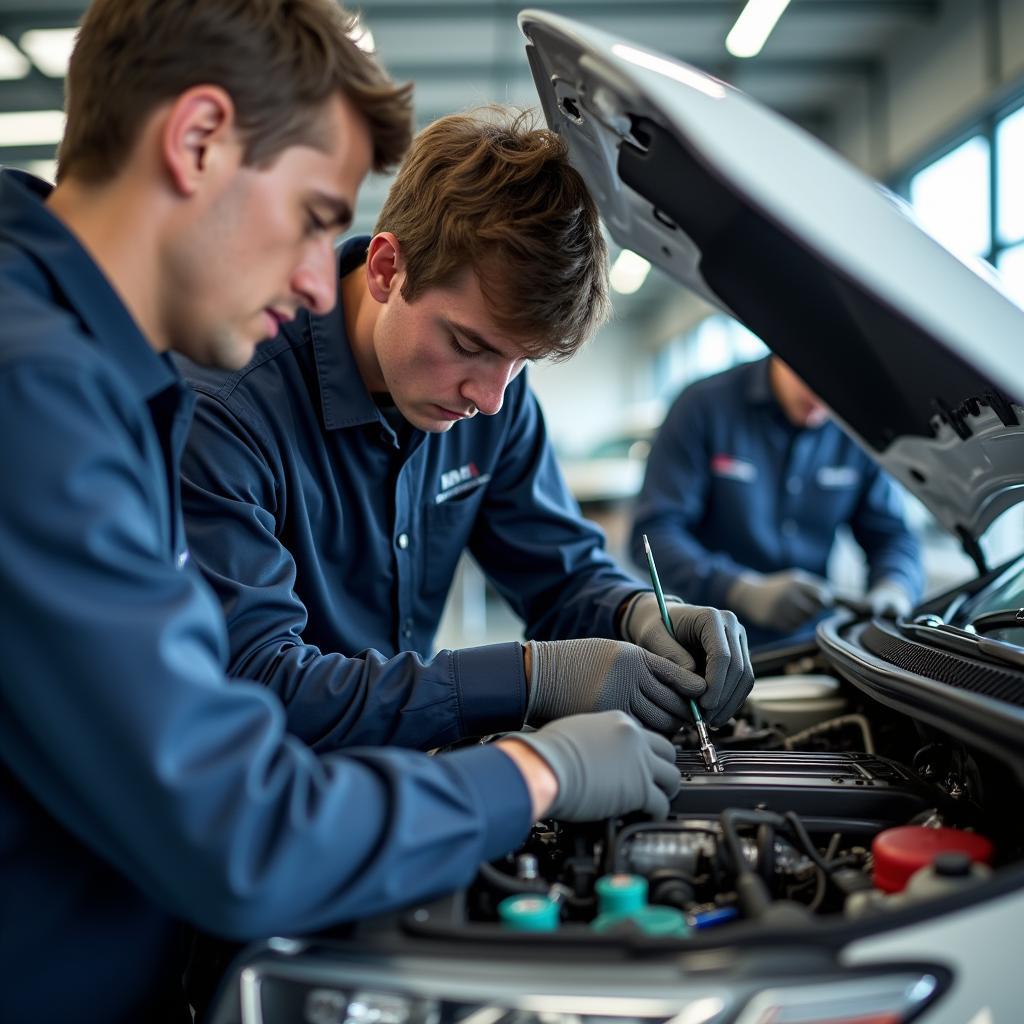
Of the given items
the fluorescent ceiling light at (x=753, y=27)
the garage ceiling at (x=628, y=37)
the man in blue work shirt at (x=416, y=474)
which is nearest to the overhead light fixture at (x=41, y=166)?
the garage ceiling at (x=628, y=37)

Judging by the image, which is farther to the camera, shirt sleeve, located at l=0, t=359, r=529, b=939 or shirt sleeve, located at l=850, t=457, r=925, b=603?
shirt sleeve, located at l=850, t=457, r=925, b=603

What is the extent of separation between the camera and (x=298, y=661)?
3.61 feet

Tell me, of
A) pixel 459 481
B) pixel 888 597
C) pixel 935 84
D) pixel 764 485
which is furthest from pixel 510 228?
pixel 935 84

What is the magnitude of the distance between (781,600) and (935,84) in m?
4.42

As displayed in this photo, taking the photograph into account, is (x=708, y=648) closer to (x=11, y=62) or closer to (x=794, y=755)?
(x=794, y=755)

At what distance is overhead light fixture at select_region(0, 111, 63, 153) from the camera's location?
6.32 meters

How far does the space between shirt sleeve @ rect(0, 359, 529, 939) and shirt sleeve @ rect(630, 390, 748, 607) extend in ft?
6.28

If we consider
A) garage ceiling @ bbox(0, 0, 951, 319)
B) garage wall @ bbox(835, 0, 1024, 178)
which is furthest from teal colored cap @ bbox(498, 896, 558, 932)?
garage wall @ bbox(835, 0, 1024, 178)

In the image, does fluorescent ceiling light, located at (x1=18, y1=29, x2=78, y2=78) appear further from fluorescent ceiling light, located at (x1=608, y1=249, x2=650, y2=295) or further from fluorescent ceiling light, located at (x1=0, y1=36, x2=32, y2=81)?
fluorescent ceiling light, located at (x1=608, y1=249, x2=650, y2=295)

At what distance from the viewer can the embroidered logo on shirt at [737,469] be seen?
2633 mm

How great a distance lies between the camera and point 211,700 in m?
0.66

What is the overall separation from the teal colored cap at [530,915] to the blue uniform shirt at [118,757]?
1.8 inches

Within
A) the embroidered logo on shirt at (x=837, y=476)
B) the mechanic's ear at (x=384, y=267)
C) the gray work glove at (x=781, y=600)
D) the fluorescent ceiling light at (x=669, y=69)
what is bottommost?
the gray work glove at (x=781, y=600)

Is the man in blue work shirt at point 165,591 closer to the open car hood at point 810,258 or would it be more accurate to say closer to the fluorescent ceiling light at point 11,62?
the open car hood at point 810,258
